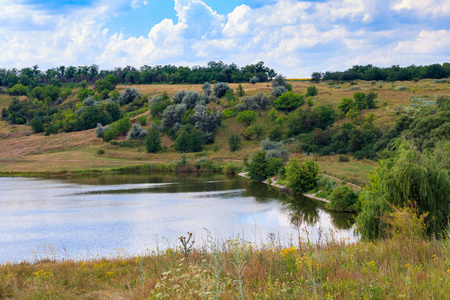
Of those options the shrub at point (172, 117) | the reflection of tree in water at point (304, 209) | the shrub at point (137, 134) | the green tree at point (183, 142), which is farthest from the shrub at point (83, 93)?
the reflection of tree in water at point (304, 209)

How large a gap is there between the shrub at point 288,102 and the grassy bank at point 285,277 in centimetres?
7410

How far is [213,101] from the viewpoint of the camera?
90.3 metres

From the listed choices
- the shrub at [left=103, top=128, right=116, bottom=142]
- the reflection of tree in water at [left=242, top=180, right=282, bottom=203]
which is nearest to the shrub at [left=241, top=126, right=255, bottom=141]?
the shrub at [left=103, top=128, right=116, bottom=142]

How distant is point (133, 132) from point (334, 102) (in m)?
41.0

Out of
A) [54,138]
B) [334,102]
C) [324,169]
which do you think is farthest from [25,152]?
[334,102]

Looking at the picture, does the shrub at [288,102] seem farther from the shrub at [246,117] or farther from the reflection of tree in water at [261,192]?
the reflection of tree in water at [261,192]

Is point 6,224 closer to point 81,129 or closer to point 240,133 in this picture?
point 240,133

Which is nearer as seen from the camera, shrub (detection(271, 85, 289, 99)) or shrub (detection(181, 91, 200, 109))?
shrub (detection(181, 91, 200, 109))

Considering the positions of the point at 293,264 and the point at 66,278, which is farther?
the point at 66,278

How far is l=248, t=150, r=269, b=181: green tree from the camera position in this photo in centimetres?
4838

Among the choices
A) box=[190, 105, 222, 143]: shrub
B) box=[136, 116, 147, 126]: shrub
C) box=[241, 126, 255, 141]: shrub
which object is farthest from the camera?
box=[136, 116, 147, 126]: shrub

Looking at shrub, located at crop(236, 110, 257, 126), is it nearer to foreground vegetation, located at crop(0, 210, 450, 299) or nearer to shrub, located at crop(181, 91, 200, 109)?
shrub, located at crop(181, 91, 200, 109)

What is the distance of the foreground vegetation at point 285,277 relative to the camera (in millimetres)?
5461

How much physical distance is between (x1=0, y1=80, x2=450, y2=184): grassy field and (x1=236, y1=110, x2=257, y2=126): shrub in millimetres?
1441
